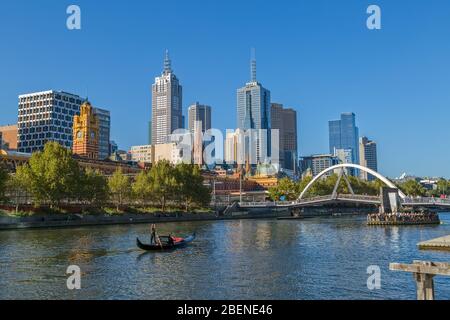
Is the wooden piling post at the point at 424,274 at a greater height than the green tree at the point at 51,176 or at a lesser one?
lesser

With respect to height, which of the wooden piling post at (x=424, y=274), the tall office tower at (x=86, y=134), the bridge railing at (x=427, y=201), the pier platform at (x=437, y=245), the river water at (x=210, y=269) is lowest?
the river water at (x=210, y=269)

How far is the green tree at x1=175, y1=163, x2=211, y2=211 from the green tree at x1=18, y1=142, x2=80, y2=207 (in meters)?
32.1

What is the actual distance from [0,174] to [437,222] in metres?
78.5

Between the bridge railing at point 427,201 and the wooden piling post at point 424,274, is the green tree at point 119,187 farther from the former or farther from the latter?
the wooden piling post at point 424,274

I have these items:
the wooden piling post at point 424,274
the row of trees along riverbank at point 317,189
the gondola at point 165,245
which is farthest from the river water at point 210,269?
the row of trees along riverbank at point 317,189

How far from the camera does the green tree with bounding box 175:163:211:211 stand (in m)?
118

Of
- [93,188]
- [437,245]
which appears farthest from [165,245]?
[93,188]

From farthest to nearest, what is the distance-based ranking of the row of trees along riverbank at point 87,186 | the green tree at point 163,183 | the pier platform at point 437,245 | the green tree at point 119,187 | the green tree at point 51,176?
1. the green tree at point 163,183
2. the green tree at point 119,187
3. the row of trees along riverbank at point 87,186
4. the green tree at point 51,176
5. the pier platform at point 437,245

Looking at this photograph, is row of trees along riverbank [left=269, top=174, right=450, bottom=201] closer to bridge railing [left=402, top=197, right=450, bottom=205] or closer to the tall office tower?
bridge railing [left=402, top=197, right=450, bottom=205]

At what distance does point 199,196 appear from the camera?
123 m

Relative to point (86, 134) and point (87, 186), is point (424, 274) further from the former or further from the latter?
point (86, 134)

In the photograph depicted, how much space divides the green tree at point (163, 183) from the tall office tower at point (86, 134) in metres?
66.4

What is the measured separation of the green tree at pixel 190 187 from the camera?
387 feet
